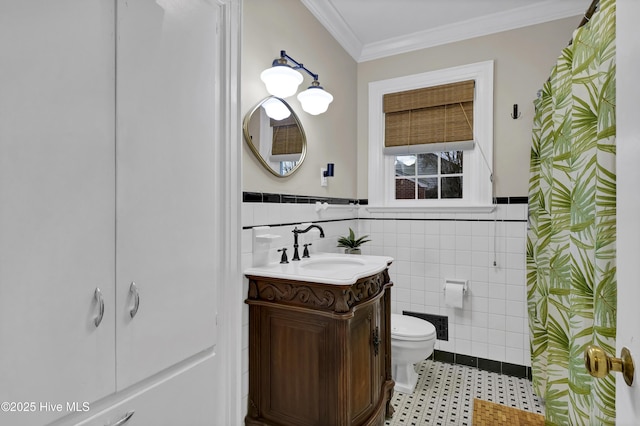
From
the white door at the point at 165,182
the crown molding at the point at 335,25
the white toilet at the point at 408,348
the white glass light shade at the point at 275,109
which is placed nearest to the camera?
the white door at the point at 165,182

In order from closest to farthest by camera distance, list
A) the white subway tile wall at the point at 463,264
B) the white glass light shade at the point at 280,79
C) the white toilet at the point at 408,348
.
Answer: the white glass light shade at the point at 280,79, the white toilet at the point at 408,348, the white subway tile wall at the point at 463,264

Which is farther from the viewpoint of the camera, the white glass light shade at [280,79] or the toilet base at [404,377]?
the toilet base at [404,377]

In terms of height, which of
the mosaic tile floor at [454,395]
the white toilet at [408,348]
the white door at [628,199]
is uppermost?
the white door at [628,199]

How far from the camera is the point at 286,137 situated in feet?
6.64

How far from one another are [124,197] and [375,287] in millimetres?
1218

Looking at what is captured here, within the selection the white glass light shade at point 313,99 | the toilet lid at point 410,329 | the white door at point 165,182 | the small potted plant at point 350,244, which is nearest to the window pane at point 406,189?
the small potted plant at point 350,244

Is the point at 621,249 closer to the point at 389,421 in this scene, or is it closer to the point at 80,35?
the point at 80,35

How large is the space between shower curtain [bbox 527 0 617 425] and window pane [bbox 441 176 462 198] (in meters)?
0.87

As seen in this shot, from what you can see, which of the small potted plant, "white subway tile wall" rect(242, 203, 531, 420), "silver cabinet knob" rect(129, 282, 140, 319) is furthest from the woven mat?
"silver cabinet knob" rect(129, 282, 140, 319)

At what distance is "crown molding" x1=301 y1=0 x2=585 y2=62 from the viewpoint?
2.32 metres

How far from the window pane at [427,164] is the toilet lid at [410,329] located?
4.00 feet

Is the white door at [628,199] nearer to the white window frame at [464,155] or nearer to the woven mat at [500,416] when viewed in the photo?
the woven mat at [500,416]

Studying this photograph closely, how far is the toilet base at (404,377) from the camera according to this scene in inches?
90.2

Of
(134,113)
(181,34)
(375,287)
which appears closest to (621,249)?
(375,287)
